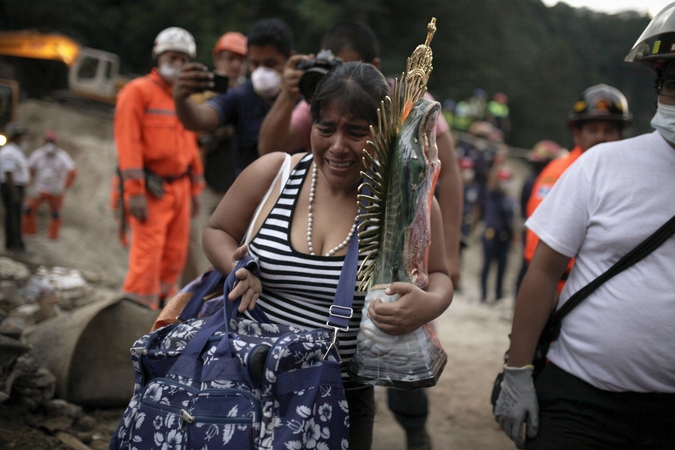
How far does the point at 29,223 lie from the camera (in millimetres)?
10852

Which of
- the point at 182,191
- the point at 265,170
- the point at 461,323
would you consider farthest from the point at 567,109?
the point at 265,170

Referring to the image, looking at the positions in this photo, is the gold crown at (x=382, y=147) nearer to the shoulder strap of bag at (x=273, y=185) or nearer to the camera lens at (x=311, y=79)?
the shoulder strap of bag at (x=273, y=185)

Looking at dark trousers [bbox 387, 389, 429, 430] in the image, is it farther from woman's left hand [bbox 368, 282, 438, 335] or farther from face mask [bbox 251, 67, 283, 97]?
face mask [bbox 251, 67, 283, 97]

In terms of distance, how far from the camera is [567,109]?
3491 cm

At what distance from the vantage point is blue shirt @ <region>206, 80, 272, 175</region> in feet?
12.0

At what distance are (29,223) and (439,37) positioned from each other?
21.2 meters

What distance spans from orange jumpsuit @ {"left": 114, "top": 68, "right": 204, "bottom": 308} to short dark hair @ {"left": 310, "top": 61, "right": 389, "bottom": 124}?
Answer: 288 cm

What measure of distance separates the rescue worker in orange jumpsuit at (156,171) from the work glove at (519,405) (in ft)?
10.0

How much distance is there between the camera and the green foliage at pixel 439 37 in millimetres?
22703

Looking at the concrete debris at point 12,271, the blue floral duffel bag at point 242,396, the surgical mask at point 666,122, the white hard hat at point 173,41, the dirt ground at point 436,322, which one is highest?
the white hard hat at point 173,41

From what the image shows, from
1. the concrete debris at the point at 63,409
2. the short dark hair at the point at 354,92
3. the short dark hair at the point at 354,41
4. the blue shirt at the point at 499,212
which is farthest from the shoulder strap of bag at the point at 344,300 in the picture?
the blue shirt at the point at 499,212

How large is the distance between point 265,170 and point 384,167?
0.53m

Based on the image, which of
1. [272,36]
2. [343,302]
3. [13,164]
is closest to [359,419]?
[343,302]

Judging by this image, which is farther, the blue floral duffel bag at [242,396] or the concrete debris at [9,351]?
the concrete debris at [9,351]
